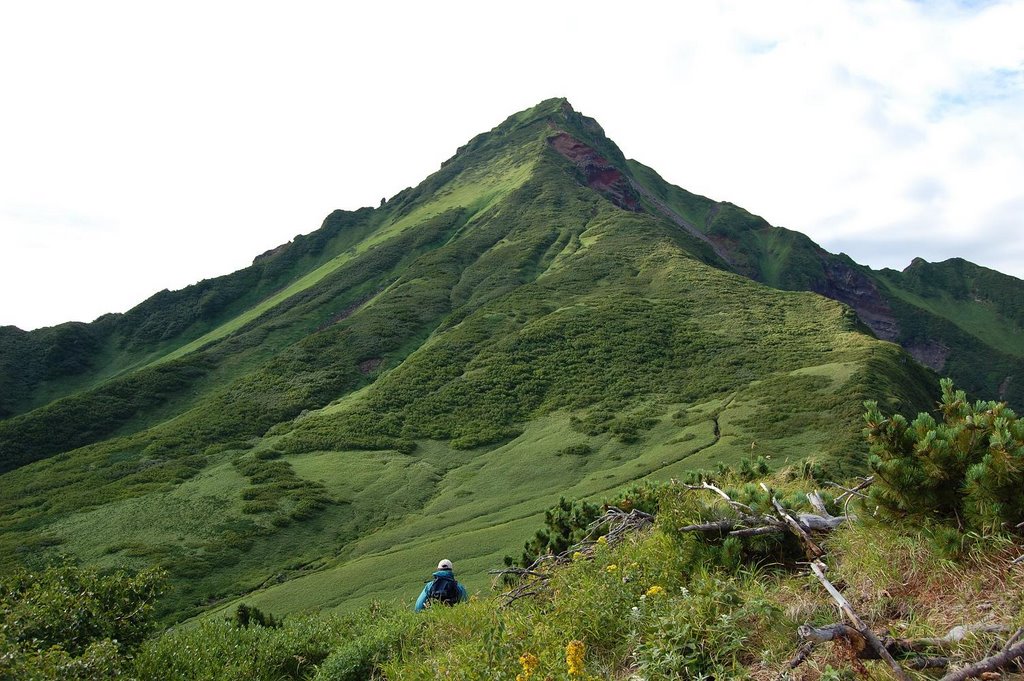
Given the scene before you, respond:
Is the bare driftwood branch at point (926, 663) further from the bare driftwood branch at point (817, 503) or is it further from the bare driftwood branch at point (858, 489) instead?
the bare driftwood branch at point (817, 503)

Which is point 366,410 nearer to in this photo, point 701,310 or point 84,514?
point 84,514

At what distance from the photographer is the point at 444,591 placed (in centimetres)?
1184

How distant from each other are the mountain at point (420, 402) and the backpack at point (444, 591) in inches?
306

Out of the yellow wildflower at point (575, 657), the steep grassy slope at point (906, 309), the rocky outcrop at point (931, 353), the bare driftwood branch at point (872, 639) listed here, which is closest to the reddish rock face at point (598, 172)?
the steep grassy slope at point (906, 309)

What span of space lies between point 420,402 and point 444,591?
5266cm

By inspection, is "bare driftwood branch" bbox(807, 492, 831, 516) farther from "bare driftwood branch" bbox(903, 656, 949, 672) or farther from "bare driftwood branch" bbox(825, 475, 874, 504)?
"bare driftwood branch" bbox(903, 656, 949, 672)

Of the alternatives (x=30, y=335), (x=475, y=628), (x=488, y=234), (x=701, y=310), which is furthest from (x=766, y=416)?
(x=30, y=335)

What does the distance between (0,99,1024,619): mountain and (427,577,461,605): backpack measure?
778 cm

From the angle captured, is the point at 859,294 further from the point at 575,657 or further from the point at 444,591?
the point at 575,657

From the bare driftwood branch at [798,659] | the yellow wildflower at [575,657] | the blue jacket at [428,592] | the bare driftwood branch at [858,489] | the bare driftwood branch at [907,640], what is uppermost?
the bare driftwood branch at [858,489]

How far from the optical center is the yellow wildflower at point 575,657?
5742mm

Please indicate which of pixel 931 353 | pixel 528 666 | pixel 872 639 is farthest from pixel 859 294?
pixel 528 666

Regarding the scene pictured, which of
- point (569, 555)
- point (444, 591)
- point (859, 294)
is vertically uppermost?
point (859, 294)

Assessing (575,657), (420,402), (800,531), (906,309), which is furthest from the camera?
(906,309)
